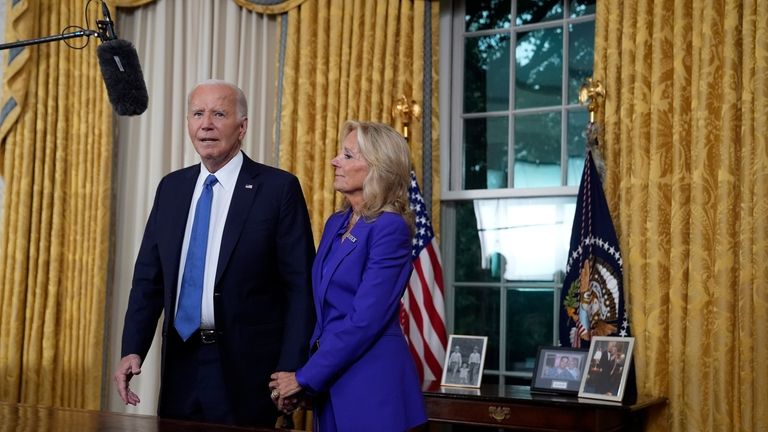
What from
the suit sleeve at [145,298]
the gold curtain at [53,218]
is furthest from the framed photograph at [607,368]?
the gold curtain at [53,218]

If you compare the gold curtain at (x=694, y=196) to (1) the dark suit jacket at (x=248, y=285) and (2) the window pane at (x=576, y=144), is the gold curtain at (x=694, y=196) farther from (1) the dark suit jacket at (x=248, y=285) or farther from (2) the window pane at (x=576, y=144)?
(1) the dark suit jacket at (x=248, y=285)

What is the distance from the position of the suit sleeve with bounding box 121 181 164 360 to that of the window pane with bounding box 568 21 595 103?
2.36 metres

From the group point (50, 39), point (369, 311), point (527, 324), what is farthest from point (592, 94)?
point (50, 39)

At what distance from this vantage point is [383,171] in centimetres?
282

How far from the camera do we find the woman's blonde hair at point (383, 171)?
9.21 feet

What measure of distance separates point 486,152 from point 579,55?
2.10ft

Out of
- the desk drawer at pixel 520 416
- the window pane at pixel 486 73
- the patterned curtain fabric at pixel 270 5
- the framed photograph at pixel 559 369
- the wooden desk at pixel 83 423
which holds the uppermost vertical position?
the patterned curtain fabric at pixel 270 5

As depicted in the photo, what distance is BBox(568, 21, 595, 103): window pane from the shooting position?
4656mm

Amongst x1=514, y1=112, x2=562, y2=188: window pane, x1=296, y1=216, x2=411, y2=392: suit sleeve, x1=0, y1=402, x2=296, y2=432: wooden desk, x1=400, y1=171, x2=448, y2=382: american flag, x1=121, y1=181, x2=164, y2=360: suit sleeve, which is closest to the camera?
x1=0, y1=402, x2=296, y2=432: wooden desk

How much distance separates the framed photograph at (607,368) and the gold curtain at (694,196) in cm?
21

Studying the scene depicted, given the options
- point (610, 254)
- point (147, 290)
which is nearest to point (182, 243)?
point (147, 290)

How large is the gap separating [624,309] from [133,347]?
2.04 metres

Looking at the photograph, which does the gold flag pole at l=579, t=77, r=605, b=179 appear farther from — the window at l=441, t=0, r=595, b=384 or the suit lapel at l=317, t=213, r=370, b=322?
the suit lapel at l=317, t=213, r=370, b=322

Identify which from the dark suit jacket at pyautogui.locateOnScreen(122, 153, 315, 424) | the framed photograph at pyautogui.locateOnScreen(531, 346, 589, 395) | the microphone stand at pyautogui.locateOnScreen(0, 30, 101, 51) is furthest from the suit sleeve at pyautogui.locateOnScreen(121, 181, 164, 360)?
the framed photograph at pyautogui.locateOnScreen(531, 346, 589, 395)
